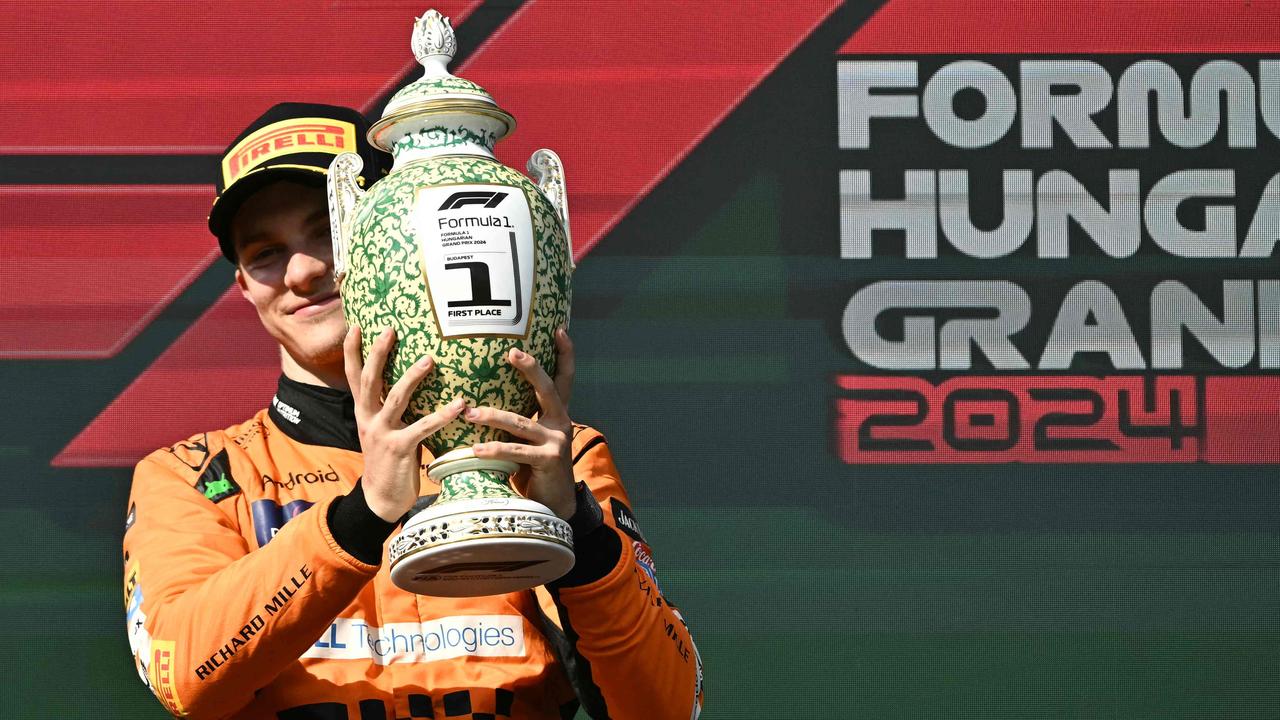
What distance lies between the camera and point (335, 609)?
1.47 metres

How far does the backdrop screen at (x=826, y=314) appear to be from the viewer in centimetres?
236

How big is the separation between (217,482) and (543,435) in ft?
1.73

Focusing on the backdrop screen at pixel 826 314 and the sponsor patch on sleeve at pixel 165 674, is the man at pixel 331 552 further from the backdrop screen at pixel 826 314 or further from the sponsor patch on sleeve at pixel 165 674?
the backdrop screen at pixel 826 314

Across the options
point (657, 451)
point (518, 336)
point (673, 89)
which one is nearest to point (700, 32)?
point (673, 89)

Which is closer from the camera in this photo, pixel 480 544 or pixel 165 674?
pixel 480 544

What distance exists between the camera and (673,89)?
242 centimetres

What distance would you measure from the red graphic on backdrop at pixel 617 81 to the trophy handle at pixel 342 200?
892mm

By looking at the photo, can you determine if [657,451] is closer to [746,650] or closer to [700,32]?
[746,650]

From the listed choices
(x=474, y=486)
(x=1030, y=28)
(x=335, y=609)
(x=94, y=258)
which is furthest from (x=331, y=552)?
(x=1030, y=28)

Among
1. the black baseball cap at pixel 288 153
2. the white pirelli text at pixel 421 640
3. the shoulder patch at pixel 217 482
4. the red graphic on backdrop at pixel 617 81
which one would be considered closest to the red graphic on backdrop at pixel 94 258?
the red graphic on backdrop at pixel 617 81

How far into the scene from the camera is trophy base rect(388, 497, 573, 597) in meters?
1.31

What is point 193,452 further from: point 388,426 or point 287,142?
point 388,426

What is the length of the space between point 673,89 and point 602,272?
31 cm

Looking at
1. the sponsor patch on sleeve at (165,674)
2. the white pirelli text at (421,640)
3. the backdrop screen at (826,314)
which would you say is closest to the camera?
the sponsor patch on sleeve at (165,674)
